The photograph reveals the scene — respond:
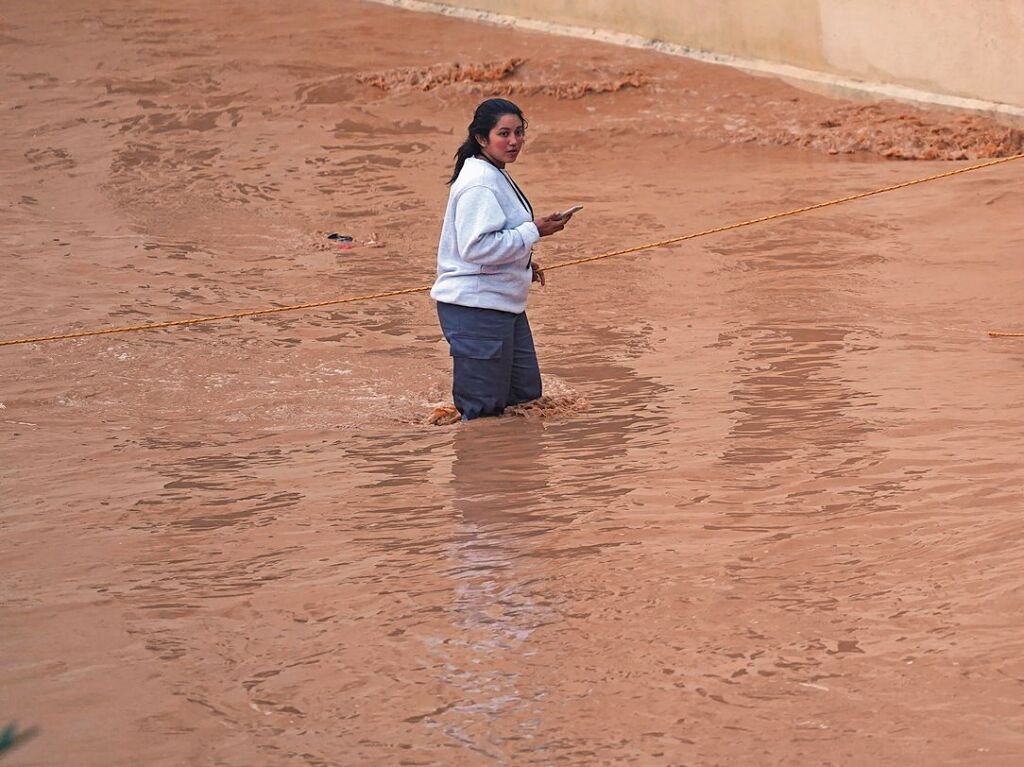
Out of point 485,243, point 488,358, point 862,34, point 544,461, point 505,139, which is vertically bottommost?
point 544,461

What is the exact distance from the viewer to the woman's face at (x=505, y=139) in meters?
5.30

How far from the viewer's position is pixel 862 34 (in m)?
11.2

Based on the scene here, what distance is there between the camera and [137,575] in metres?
4.12

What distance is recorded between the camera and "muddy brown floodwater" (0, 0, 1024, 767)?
328cm

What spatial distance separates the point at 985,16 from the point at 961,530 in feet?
23.8

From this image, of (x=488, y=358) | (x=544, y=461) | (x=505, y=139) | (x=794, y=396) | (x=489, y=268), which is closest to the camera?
(x=544, y=461)

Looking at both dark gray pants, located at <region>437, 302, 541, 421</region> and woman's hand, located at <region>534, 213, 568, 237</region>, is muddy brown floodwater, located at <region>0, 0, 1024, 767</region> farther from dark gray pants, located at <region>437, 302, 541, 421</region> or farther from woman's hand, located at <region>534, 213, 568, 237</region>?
woman's hand, located at <region>534, 213, 568, 237</region>

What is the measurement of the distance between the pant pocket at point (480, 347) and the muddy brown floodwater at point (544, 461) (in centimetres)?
27

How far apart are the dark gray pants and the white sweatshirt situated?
0.22ft

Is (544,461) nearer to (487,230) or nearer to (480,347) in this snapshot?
(480,347)

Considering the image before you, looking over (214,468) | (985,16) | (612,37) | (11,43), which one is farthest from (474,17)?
(214,468)

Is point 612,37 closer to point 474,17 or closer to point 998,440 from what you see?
point 474,17

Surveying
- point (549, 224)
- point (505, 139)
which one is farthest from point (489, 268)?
point (505, 139)

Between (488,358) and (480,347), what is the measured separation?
5cm
